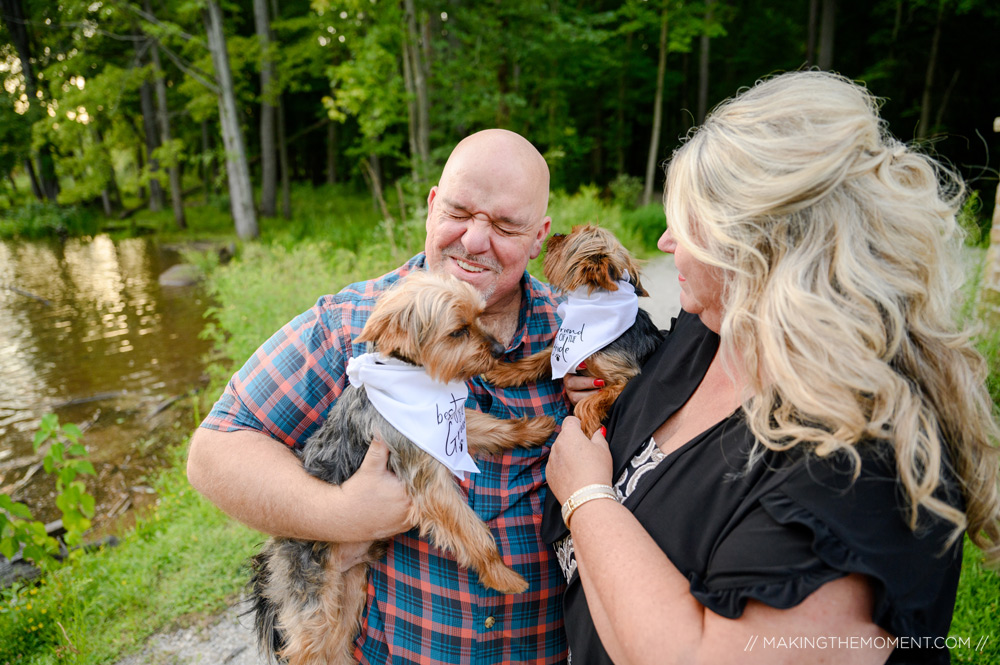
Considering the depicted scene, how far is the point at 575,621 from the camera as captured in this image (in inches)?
69.2

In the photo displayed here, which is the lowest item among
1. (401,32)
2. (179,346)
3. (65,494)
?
(179,346)

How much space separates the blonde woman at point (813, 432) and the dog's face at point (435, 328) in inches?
36.6

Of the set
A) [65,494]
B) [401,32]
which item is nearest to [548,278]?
[65,494]

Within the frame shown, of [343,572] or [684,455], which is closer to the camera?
[684,455]

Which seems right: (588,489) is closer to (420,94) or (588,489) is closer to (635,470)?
(635,470)

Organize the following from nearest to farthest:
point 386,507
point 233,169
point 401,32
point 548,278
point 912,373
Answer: point 912,373 → point 386,507 → point 548,278 → point 401,32 → point 233,169

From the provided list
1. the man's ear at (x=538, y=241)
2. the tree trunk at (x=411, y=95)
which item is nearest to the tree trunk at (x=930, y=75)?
the tree trunk at (x=411, y=95)

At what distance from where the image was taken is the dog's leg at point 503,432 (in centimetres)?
228

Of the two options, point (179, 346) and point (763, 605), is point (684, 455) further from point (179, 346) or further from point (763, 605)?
point (179, 346)

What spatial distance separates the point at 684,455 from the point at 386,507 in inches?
42.9

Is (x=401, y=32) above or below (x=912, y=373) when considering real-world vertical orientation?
above

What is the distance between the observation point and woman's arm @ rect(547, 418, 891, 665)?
3.60ft

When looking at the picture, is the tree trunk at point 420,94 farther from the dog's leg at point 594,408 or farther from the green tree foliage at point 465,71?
the dog's leg at point 594,408

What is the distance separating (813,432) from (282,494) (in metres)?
1.70
